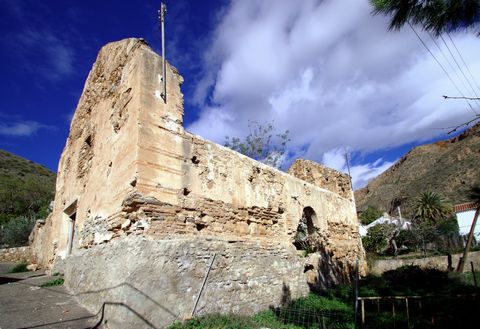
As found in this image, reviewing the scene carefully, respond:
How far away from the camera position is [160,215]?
20.1ft

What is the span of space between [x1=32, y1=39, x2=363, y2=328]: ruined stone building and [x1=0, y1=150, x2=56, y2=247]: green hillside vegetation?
50.0 ft

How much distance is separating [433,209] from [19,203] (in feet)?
133

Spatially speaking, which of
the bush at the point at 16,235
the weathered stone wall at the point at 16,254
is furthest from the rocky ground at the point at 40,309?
the bush at the point at 16,235

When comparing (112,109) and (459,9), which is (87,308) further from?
(459,9)

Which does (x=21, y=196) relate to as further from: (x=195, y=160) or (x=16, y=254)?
(x=195, y=160)

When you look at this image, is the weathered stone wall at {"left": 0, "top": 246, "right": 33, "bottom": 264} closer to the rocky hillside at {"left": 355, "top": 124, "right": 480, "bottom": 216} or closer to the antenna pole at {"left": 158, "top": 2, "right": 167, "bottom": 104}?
the antenna pole at {"left": 158, "top": 2, "right": 167, "bottom": 104}

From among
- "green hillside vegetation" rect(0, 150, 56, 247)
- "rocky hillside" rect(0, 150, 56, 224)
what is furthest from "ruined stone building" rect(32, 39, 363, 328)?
"rocky hillside" rect(0, 150, 56, 224)

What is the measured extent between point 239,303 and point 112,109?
5.41m

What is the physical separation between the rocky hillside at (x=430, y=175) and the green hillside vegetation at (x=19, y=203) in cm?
4153

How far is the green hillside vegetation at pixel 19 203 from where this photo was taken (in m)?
22.2

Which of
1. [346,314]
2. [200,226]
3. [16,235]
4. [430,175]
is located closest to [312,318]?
[346,314]

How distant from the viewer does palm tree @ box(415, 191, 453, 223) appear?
31250 mm

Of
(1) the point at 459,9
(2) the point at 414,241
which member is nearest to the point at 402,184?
(2) the point at 414,241

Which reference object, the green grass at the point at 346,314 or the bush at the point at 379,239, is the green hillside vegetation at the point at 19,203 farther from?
the bush at the point at 379,239
